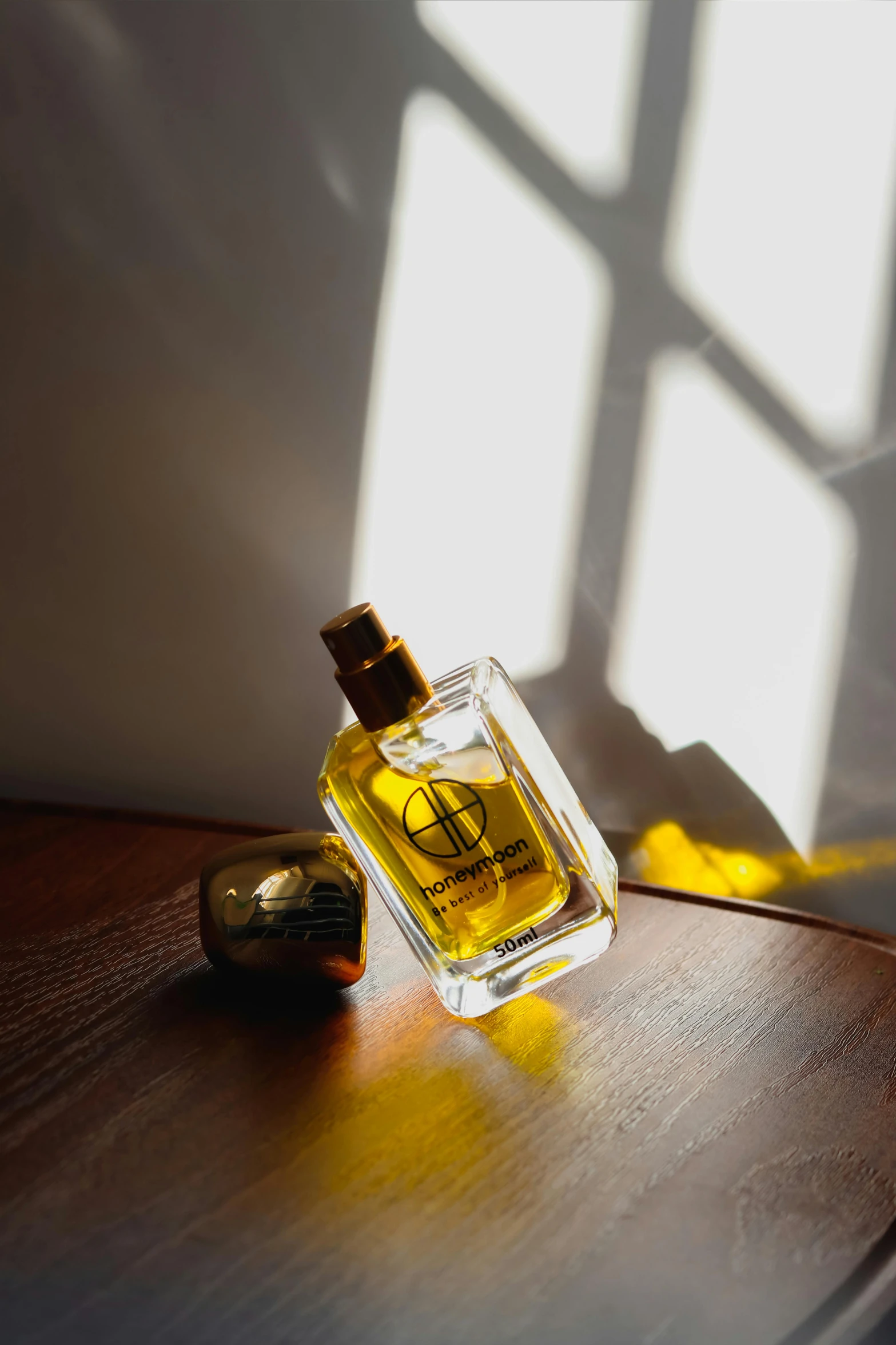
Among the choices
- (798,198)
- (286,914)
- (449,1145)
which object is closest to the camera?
(449,1145)

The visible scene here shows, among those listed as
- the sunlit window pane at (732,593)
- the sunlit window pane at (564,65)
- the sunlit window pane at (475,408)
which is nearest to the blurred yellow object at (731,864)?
the sunlit window pane at (732,593)

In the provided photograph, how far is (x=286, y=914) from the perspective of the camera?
0.58 m

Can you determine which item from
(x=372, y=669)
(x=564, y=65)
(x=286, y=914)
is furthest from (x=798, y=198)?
(x=286, y=914)

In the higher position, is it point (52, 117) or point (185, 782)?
point (52, 117)

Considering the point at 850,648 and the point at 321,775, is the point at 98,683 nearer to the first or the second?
the point at 321,775

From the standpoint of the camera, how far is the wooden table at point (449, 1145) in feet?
1.24

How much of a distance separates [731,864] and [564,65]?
54 centimetres

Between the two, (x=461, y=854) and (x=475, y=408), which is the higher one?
(x=475, y=408)

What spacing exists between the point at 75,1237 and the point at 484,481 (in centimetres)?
54

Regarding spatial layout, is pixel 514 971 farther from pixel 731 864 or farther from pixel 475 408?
pixel 475 408

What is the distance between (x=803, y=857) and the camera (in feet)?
2.48

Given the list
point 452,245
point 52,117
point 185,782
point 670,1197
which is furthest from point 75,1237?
point 52,117

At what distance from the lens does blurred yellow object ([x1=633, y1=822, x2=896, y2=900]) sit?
744mm

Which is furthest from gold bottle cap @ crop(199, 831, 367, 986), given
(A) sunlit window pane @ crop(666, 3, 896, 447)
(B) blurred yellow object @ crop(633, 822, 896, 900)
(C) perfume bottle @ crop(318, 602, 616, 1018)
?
(A) sunlit window pane @ crop(666, 3, 896, 447)
